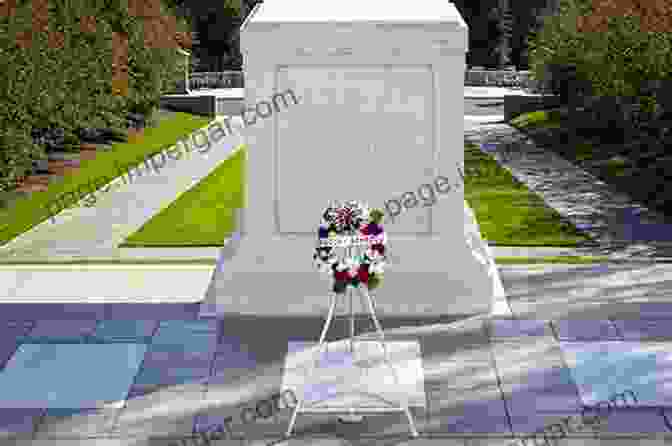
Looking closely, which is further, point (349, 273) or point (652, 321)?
point (652, 321)

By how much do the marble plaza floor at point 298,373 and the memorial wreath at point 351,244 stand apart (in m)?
0.81

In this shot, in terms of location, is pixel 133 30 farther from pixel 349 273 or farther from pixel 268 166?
pixel 349 273

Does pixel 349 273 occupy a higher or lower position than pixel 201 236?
higher

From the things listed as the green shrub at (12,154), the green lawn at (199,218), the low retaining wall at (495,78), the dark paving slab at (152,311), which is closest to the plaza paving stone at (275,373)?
the dark paving slab at (152,311)

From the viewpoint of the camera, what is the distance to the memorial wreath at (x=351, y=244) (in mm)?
9531

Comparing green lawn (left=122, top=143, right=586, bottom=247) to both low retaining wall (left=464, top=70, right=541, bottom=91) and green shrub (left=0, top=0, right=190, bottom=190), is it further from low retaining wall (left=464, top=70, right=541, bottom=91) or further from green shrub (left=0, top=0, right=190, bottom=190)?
low retaining wall (left=464, top=70, right=541, bottom=91)

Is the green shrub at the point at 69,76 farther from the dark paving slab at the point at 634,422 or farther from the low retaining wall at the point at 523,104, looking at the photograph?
the dark paving slab at the point at 634,422

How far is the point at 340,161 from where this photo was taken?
40.0 ft

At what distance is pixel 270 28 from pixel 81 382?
372 cm

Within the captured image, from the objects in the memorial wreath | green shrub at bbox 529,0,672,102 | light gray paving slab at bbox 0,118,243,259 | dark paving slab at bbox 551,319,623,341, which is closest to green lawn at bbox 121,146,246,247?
light gray paving slab at bbox 0,118,243,259

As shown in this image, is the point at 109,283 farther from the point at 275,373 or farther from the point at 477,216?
the point at 477,216

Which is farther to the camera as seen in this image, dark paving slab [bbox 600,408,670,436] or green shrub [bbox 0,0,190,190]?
green shrub [bbox 0,0,190,190]

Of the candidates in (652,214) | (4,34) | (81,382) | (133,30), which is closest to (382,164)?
(81,382)

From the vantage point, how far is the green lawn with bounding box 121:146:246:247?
1972 cm
